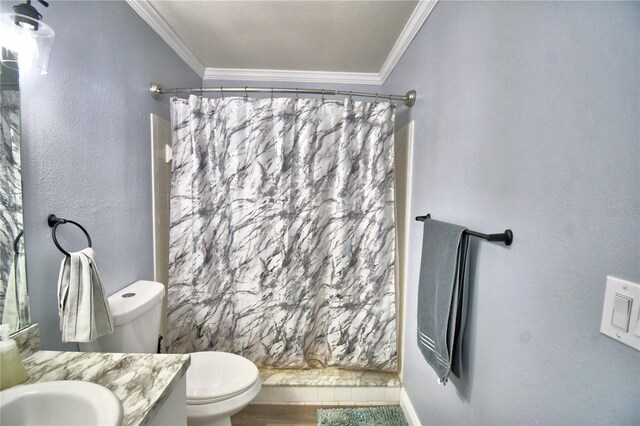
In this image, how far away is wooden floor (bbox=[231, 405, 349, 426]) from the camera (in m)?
1.60

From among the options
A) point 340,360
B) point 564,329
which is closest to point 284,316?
point 340,360

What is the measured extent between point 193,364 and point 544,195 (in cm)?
163

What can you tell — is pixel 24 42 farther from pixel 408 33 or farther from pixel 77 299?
pixel 408 33

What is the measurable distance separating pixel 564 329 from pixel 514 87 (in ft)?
2.18

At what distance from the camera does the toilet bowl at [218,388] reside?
3.86 feet

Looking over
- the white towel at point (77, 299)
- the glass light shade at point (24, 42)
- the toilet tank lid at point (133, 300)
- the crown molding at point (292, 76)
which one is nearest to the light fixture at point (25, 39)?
the glass light shade at point (24, 42)

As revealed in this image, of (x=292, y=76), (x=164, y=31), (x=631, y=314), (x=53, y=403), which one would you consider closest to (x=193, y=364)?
(x=53, y=403)

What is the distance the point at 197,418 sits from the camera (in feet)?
3.88

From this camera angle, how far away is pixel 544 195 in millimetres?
667

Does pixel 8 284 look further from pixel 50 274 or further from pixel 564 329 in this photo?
pixel 564 329

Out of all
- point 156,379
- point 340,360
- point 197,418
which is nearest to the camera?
point 156,379

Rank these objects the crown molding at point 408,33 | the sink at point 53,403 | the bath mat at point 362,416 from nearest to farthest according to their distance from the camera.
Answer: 1. the sink at point 53,403
2. the crown molding at point 408,33
3. the bath mat at point 362,416

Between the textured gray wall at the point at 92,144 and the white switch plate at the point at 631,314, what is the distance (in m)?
1.59

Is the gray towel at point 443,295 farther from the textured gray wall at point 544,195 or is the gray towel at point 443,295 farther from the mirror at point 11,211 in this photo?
the mirror at point 11,211
